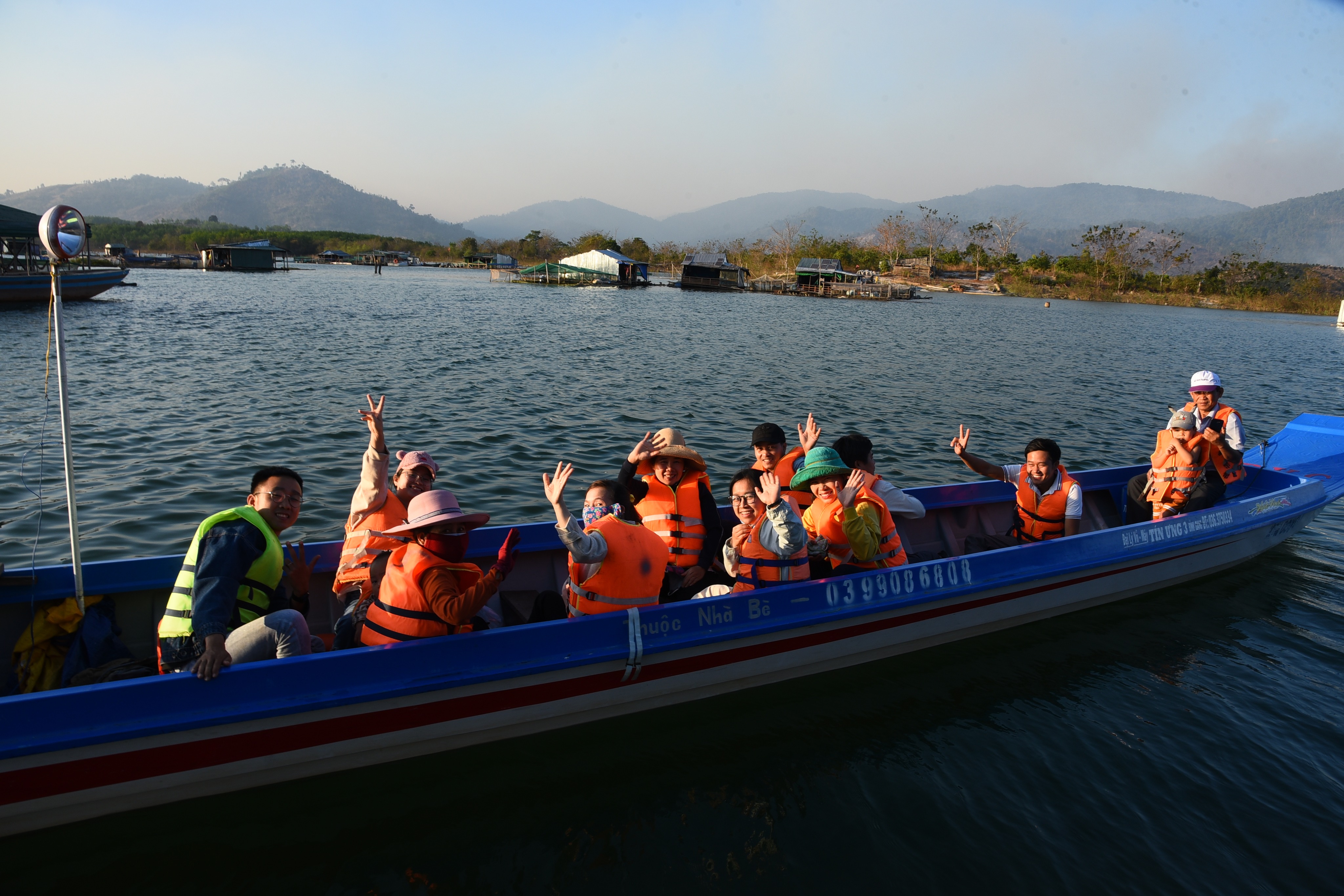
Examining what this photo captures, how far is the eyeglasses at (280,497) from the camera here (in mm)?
3863

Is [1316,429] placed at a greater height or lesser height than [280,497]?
greater

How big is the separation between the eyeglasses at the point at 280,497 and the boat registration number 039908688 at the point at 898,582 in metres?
3.47

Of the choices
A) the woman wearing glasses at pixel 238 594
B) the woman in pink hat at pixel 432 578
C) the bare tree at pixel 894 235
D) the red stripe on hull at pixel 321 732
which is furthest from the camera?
the bare tree at pixel 894 235

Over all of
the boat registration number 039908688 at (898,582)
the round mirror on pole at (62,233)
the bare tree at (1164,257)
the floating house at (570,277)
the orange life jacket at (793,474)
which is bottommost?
the boat registration number 039908688 at (898,582)

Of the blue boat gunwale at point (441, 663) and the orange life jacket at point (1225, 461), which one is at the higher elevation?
the orange life jacket at point (1225, 461)

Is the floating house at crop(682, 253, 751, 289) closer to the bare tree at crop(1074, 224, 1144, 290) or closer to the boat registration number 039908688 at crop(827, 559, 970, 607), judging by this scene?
the bare tree at crop(1074, 224, 1144, 290)

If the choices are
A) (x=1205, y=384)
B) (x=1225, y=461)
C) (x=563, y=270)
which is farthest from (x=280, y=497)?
(x=563, y=270)

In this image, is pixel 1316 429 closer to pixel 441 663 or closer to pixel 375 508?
pixel 441 663

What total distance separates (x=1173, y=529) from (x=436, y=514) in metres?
6.87

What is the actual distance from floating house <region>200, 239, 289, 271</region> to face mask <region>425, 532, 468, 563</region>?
249 feet

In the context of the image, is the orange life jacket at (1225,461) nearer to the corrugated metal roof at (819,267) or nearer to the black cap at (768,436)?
the black cap at (768,436)

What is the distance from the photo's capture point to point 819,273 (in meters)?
64.5

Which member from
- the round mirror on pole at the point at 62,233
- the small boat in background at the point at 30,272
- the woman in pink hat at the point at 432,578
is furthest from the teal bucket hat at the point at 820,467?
the small boat in background at the point at 30,272

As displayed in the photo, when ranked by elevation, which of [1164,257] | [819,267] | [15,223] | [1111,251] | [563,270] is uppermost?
[1164,257]
